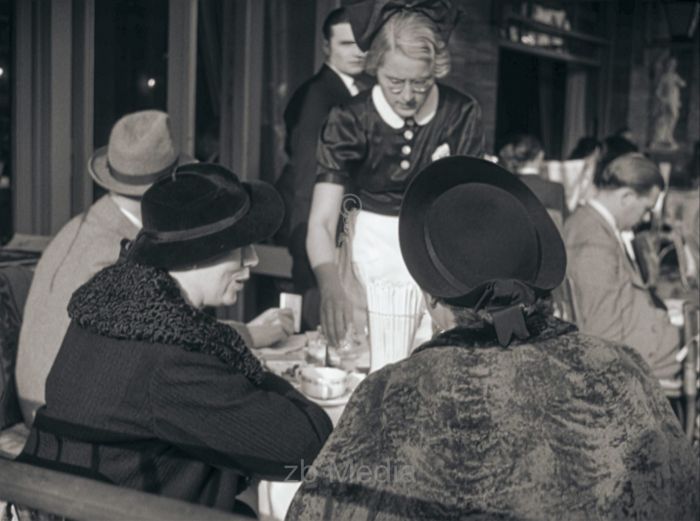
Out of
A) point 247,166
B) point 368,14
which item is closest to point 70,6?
point 247,166

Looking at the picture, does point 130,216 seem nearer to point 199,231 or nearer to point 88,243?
point 88,243

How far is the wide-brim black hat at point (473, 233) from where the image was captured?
64.2 inches

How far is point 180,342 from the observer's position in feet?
6.73

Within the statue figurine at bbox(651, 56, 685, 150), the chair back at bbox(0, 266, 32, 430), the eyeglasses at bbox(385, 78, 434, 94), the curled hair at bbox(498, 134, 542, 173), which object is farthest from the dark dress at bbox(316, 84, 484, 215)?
the statue figurine at bbox(651, 56, 685, 150)

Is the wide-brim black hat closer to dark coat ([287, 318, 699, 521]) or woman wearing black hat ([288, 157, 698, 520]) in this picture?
woman wearing black hat ([288, 157, 698, 520])

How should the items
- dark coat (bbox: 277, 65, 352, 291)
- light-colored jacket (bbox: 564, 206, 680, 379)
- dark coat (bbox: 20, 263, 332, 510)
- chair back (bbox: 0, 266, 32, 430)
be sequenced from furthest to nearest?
dark coat (bbox: 277, 65, 352, 291) → light-colored jacket (bbox: 564, 206, 680, 379) → chair back (bbox: 0, 266, 32, 430) → dark coat (bbox: 20, 263, 332, 510)

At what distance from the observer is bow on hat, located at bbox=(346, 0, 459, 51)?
332cm

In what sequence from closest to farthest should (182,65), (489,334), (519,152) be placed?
(489,334) → (182,65) → (519,152)

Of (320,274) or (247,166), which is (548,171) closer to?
(247,166)

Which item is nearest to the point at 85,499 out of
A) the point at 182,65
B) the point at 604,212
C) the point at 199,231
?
the point at 199,231

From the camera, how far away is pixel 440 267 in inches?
64.9

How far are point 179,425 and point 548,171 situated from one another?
582 cm

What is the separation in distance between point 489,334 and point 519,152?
5.78 meters

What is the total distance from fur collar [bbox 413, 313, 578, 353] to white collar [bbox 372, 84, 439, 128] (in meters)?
1.84
